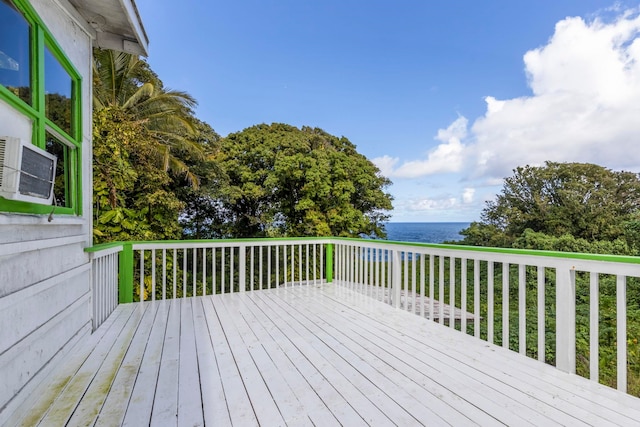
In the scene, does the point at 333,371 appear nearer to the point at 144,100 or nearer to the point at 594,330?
the point at 594,330

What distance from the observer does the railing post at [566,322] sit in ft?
6.96

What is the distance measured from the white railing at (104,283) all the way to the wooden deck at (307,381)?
0.59 ft

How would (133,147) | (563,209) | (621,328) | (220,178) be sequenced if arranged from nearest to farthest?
(621,328), (133,147), (220,178), (563,209)

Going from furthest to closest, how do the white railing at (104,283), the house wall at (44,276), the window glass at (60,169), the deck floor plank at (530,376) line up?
the white railing at (104,283), the window glass at (60,169), the deck floor plank at (530,376), the house wall at (44,276)

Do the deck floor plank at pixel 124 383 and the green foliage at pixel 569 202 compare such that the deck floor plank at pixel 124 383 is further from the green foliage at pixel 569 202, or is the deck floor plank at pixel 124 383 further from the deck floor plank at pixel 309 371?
the green foliage at pixel 569 202

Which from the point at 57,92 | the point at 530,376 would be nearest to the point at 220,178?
the point at 57,92

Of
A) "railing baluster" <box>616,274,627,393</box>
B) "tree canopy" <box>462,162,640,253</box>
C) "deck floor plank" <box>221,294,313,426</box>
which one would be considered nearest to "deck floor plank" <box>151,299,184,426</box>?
"deck floor plank" <box>221,294,313,426</box>

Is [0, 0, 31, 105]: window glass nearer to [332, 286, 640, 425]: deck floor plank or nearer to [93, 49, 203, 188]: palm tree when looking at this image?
A: [332, 286, 640, 425]: deck floor plank

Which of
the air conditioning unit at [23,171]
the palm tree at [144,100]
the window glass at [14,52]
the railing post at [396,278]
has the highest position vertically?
the palm tree at [144,100]

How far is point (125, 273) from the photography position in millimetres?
3902

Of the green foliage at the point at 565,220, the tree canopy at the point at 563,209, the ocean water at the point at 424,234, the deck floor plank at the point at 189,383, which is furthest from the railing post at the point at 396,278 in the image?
the ocean water at the point at 424,234

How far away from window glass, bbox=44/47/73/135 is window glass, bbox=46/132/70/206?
141 mm

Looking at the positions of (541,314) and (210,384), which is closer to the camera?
(210,384)

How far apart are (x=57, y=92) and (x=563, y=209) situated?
58.7ft
